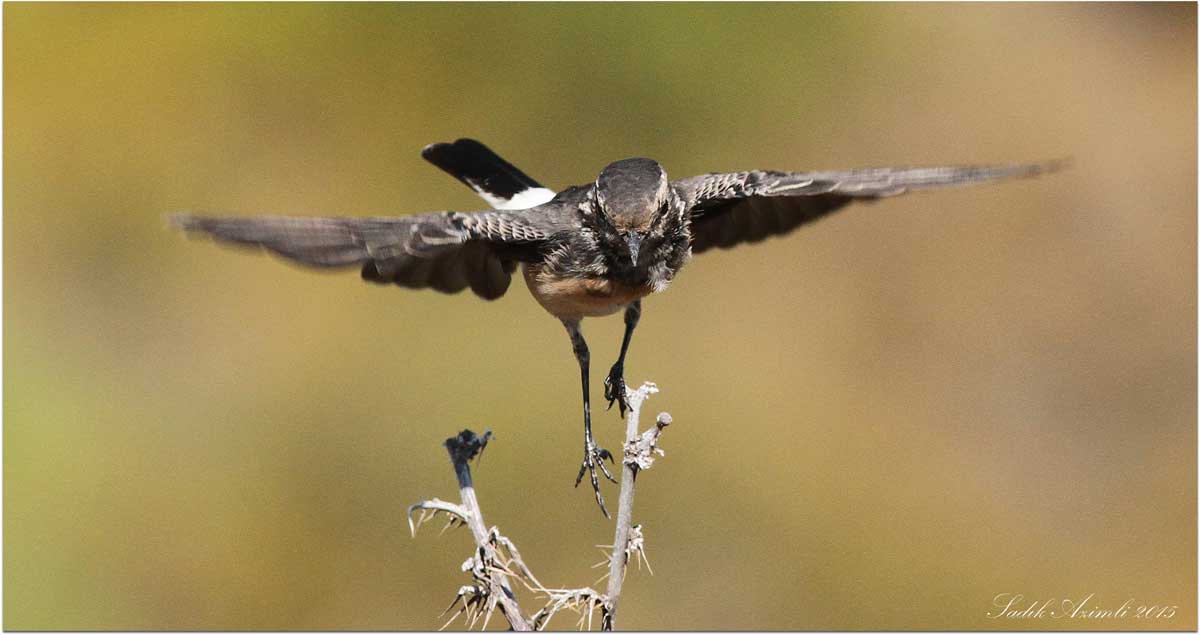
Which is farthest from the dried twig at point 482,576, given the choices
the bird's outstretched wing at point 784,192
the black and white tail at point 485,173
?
the black and white tail at point 485,173

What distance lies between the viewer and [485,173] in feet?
22.5

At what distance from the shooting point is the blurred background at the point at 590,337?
795cm

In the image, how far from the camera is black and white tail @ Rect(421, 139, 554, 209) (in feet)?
22.3

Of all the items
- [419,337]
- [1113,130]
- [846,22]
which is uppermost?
[846,22]

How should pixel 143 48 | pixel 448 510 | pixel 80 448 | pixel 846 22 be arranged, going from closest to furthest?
1. pixel 448 510
2. pixel 80 448
3. pixel 143 48
4. pixel 846 22

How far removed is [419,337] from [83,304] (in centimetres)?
251

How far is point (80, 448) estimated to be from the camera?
850 centimetres

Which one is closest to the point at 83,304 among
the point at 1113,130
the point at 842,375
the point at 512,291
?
the point at 512,291

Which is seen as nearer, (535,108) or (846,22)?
(535,108)

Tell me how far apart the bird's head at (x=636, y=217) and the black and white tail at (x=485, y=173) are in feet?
4.30

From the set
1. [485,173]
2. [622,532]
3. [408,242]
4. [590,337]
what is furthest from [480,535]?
[590,337]

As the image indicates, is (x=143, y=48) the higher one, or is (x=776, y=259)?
(x=143, y=48)

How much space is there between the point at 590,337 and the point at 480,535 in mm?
4836

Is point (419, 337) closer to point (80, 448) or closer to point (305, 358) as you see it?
point (305, 358)
